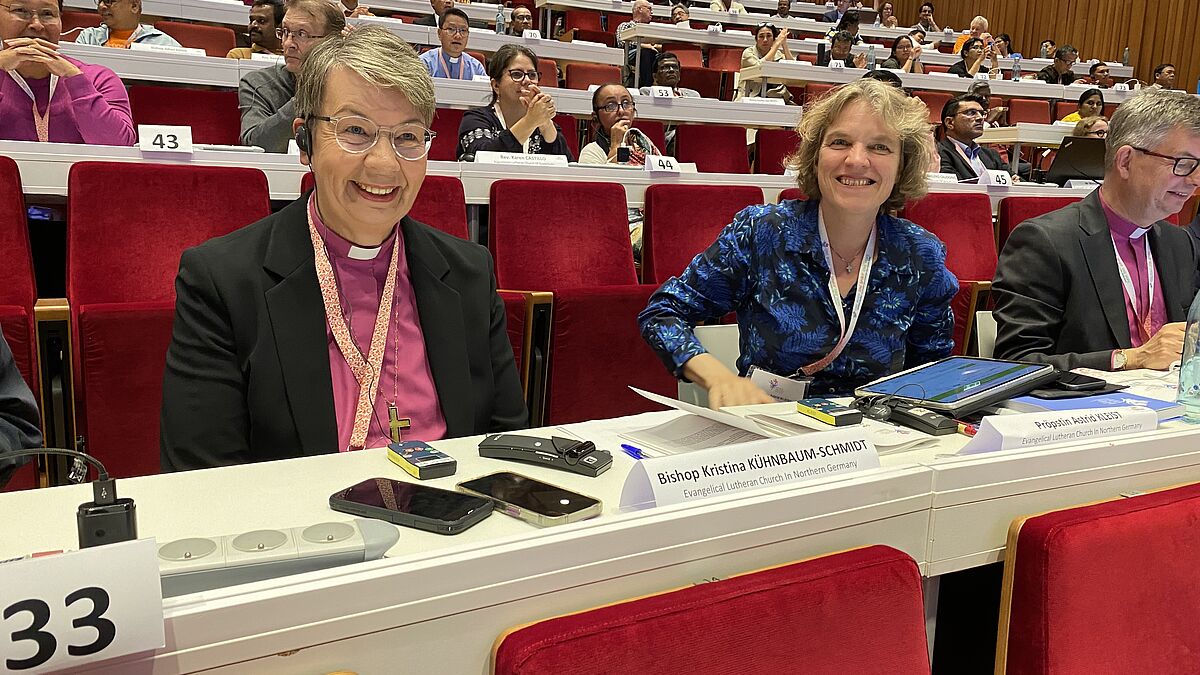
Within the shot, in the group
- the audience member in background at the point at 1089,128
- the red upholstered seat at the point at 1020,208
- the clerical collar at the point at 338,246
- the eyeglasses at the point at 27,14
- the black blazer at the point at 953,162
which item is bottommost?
the red upholstered seat at the point at 1020,208

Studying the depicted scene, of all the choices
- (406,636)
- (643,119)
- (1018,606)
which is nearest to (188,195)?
(406,636)

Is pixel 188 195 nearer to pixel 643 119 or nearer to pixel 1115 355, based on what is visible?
pixel 1115 355

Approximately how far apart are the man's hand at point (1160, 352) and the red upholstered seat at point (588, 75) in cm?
516

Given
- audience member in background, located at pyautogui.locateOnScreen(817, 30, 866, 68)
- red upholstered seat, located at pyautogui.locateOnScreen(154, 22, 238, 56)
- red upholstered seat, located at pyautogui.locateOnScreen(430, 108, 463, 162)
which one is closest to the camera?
red upholstered seat, located at pyautogui.locateOnScreen(430, 108, 463, 162)

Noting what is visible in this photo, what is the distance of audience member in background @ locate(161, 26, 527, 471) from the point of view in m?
1.24

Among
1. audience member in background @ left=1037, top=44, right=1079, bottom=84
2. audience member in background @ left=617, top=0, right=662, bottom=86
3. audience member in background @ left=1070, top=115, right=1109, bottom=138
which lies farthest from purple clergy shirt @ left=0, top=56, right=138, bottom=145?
audience member in background @ left=1037, top=44, right=1079, bottom=84

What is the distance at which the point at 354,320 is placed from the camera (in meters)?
1.36

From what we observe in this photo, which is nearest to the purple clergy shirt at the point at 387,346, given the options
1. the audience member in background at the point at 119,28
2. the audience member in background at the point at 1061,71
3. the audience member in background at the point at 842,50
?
the audience member in background at the point at 119,28

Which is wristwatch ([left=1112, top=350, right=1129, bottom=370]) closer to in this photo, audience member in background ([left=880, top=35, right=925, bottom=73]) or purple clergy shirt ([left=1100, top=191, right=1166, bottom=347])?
purple clergy shirt ([left=1100, top=191, right=1166, bottom=347])

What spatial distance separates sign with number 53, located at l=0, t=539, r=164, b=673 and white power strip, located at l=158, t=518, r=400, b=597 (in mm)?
52

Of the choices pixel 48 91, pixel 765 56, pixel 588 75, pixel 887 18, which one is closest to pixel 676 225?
pixel 48 91

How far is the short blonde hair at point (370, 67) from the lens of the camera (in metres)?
1.28

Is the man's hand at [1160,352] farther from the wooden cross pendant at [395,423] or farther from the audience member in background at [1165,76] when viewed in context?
the audience member in background at [1165,76]

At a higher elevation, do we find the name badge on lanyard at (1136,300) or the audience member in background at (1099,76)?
the audience member in background at (1099,76)
